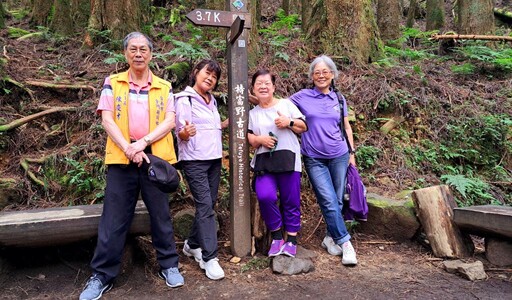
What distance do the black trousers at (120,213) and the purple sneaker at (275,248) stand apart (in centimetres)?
118

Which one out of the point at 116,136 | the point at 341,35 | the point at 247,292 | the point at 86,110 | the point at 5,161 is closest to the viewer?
the point at 116,136

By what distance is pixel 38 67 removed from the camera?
6.77 metres

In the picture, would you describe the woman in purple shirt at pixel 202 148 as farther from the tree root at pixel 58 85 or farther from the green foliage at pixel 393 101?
the green foliage at pixel 393 101

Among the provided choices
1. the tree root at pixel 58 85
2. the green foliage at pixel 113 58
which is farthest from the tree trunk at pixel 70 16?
the tree root at pixel 58 85

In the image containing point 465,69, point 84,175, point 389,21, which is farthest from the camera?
point 389,21

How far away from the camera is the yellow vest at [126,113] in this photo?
129 inches

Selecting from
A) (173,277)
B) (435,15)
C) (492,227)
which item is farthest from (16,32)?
(435,15)

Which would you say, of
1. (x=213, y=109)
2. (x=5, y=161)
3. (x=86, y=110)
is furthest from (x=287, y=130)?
(x=5, y=161)

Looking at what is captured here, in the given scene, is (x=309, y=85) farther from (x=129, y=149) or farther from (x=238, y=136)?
(x=129, y=149)

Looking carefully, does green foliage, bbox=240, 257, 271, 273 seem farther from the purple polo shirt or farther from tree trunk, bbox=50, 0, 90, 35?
tree trunk, bbox=50, 0, 90, 35

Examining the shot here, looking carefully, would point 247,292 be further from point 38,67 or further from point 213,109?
point 38,67

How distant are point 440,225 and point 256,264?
221 centimetres

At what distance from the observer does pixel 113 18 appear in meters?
7.73

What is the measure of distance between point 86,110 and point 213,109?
2957 millimetres
